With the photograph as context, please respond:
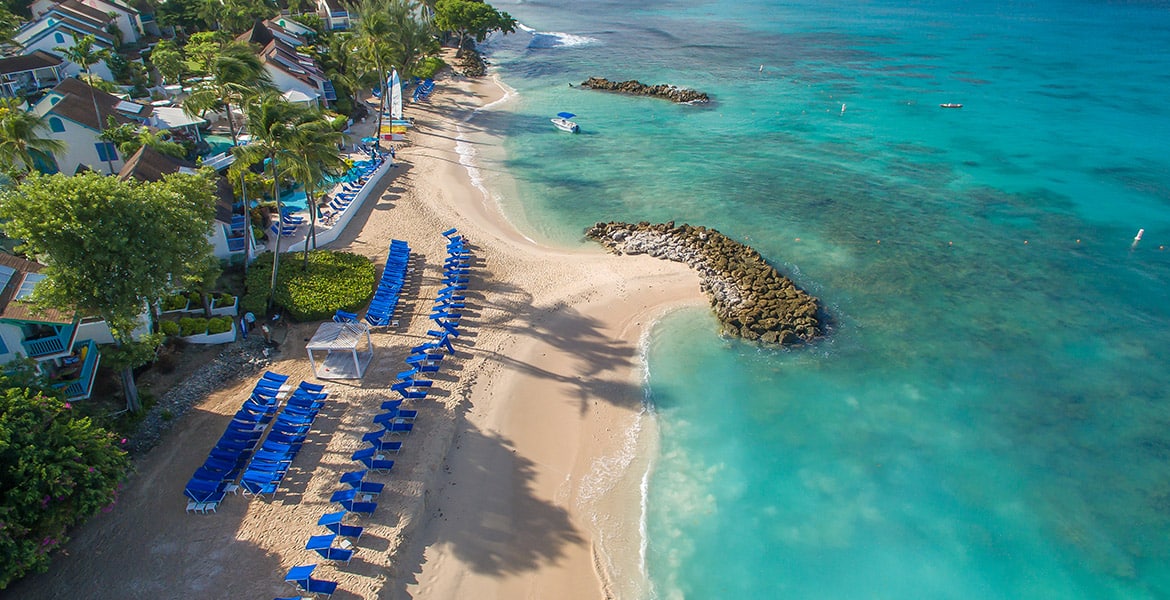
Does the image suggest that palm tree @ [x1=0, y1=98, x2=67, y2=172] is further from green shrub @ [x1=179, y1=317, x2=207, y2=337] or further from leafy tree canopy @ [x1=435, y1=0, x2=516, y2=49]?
leafy tree canopy @ [x1=435, y1=0, x2=516, y2=49]

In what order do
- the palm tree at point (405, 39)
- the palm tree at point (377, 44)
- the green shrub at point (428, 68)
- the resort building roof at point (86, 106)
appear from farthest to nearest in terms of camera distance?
1. the green shrub at point (428, 68)
2. the palm tree at point (405, 39)
3. the palm tree at point (377, 44)
4. the resort building roof at point (86, 106)

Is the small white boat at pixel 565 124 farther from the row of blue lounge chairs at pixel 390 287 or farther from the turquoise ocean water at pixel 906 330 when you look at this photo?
the row of blue lounge chairs at pixel 390 287

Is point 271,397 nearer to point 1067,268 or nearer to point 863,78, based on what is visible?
point 1067,268

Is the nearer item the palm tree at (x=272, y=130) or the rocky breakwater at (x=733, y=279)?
the palm tree at (x=272, y=130)

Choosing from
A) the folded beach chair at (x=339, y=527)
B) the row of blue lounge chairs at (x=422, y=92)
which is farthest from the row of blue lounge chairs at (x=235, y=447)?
the row of blue lounge chairs at (x=422, y=92)

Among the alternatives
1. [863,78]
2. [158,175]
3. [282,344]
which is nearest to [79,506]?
[282,344]

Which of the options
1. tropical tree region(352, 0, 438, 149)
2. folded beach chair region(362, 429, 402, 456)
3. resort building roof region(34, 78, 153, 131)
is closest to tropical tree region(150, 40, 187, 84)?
resort building roof region(34, 78, 153, 131)
